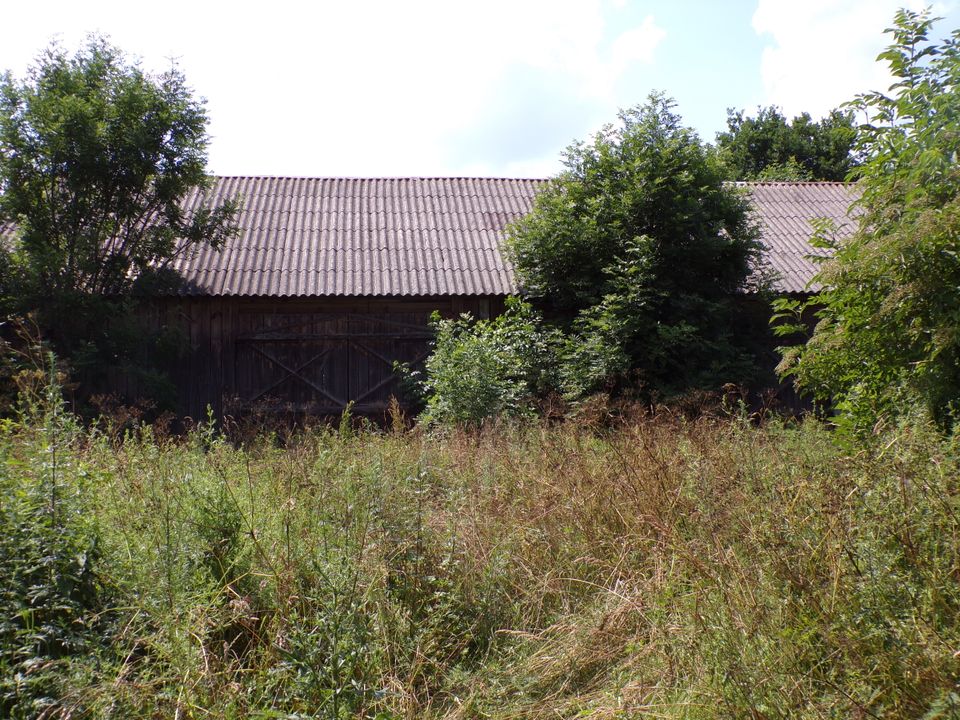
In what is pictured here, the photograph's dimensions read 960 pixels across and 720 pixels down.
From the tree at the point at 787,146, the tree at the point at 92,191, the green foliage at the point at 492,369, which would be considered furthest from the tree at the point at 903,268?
the tree at the point at 787,146

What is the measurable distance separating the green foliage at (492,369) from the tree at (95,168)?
463cm

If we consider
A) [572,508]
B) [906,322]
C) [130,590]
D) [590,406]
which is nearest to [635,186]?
[590,406]

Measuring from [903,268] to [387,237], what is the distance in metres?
9.97

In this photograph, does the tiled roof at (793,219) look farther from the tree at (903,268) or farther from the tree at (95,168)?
the tree at (95,168)

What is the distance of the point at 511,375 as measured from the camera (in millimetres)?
10586

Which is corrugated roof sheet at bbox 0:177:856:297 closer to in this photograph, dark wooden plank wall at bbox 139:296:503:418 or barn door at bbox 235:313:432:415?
dark wooden plank wall at bbox 139:296:503:418

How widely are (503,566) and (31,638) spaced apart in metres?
2.33

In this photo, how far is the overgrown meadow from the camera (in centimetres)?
308

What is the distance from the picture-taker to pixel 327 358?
1263 cm

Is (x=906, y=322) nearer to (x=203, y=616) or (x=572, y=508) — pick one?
(x=572, y=508)

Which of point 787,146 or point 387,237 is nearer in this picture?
point 387,237

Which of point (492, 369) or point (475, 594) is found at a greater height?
point (492, 369)

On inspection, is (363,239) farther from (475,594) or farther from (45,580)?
(45,580)

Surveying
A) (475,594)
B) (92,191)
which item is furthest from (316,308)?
(475,594)
